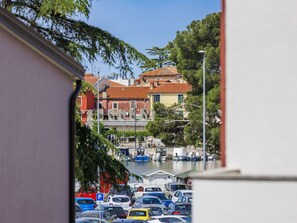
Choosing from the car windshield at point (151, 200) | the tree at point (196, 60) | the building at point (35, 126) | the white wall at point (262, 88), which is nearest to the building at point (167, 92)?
the tree at point (196, 60)

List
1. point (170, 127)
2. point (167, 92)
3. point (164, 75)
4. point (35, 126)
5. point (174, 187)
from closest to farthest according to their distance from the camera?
point (35, 126), point (174, 187), point (170, 127), point (167, 92), point (164, 75)

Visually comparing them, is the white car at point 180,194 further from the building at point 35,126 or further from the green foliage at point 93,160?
the building at point 35,126

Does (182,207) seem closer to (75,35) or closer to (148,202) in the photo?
(148,202)

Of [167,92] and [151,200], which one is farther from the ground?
[167,92]

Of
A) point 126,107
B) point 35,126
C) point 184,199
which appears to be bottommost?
point 184,199

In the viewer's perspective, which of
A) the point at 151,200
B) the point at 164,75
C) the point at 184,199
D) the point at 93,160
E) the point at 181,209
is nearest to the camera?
the point at 93,160

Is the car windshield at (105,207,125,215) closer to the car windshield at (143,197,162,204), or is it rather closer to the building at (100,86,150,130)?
the car windshield at (143,197,162,204)

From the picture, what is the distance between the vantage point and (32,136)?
10664 millimetres

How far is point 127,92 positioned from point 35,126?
357 ft

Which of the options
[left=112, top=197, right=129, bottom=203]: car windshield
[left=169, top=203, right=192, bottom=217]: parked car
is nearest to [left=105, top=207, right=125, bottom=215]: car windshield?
[left=169, top=203, right=192, bottom=217]: parked car

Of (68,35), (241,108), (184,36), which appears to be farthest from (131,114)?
(241,108)

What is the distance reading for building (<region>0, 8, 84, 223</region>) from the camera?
992 centimetres

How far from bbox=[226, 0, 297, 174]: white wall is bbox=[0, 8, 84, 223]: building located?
4506 millimetres

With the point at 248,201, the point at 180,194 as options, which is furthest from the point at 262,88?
the point at 180,194
